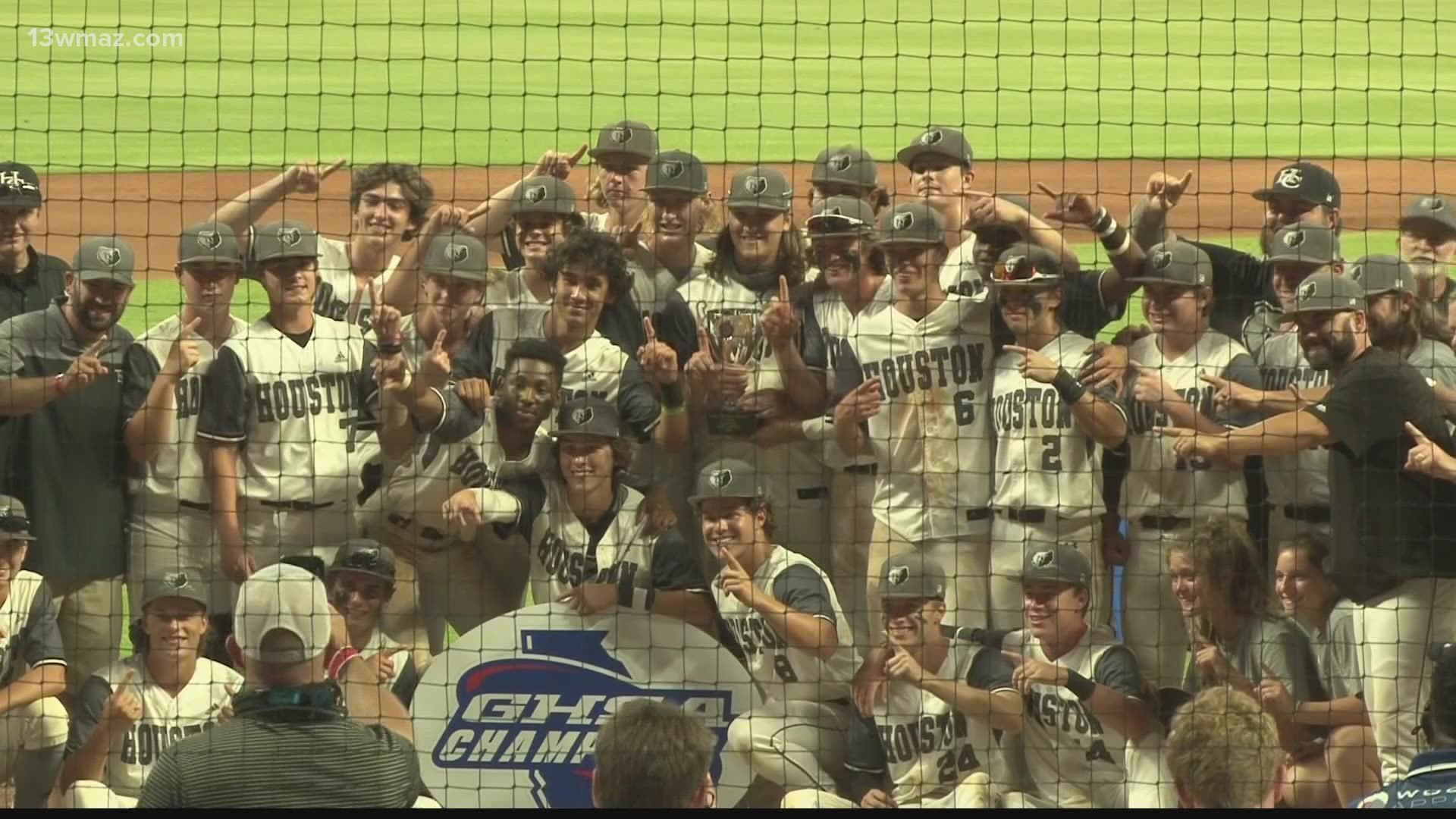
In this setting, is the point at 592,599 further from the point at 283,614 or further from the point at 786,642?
the point at 283,614

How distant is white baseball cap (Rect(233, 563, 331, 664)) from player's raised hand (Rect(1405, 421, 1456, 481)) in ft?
8.79

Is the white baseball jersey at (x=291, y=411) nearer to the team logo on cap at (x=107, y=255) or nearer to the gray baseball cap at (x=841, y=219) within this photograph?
the team logo on cap at (x=107, y=255)

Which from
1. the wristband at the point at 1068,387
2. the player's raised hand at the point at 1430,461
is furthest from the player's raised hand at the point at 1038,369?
the player's raised hand at the point at 1430,461

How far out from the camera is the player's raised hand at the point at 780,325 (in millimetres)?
5863

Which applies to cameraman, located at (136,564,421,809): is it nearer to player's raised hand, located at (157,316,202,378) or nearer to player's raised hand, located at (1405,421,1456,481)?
player's raised hand, located at (157,316,202,378)

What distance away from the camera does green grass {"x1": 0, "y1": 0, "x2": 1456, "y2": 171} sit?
14398 mm

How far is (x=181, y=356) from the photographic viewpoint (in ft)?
18.8

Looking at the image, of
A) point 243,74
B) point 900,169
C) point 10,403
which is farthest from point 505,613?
point 243,74

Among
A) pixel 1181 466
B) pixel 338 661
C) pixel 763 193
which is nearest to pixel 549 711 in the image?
pixel 338 661

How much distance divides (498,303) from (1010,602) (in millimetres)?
1716

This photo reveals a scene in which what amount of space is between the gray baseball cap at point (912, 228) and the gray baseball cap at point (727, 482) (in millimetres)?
784

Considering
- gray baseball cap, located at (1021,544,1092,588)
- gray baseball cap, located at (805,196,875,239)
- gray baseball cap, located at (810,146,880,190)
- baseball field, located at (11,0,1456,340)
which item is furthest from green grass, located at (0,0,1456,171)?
gray baseball cap, located at (1021,544,1092,588)

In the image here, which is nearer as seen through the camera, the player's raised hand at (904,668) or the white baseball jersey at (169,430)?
the player's raised hand at (904,668)

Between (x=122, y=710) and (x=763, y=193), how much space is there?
7.52 ft
